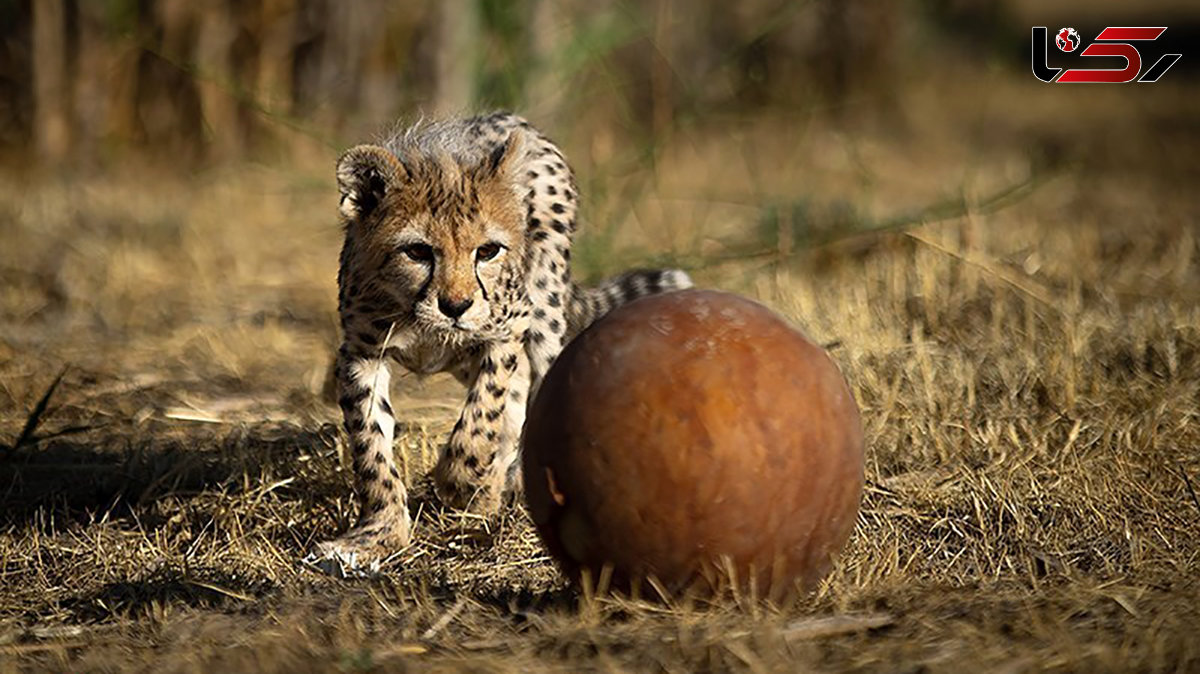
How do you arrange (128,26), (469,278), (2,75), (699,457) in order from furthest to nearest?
1. (2,75)
2. (128,26)
3. (469,278)
4. (699,457)

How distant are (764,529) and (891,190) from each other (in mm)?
8044

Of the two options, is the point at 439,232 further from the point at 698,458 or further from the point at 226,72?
the point at 226,72

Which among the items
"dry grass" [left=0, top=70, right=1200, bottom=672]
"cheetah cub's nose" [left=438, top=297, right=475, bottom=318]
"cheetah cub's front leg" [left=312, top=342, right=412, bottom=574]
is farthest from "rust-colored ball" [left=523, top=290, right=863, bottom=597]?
"cheetah cub's front leg" [left=312, top=342, right=412, bottom=574]

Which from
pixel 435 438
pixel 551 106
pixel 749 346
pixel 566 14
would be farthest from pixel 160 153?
pixel 749 346

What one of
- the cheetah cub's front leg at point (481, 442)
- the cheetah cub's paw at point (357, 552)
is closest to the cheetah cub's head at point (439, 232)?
the cheetah cub's front leg at point (481, 442)

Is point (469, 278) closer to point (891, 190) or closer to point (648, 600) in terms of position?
point (648, 600)

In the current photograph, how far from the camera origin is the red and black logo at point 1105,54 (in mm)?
12094

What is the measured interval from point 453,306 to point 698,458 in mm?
1484

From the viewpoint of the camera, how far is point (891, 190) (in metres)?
11.6

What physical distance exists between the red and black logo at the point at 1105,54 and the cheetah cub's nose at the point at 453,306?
22.1ft

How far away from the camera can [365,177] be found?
536 centimetres

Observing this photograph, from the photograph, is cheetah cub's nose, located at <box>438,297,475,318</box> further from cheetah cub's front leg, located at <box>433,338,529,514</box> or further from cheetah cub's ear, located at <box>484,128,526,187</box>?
cheetah cub's ear, located at <box>484,128,526,187</box>

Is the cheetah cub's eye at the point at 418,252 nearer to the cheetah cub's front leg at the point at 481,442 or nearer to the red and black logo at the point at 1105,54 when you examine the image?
the cheetah cub's front leg at the point at 481,442

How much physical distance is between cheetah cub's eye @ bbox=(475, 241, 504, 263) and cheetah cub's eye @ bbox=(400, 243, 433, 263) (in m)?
0.16
